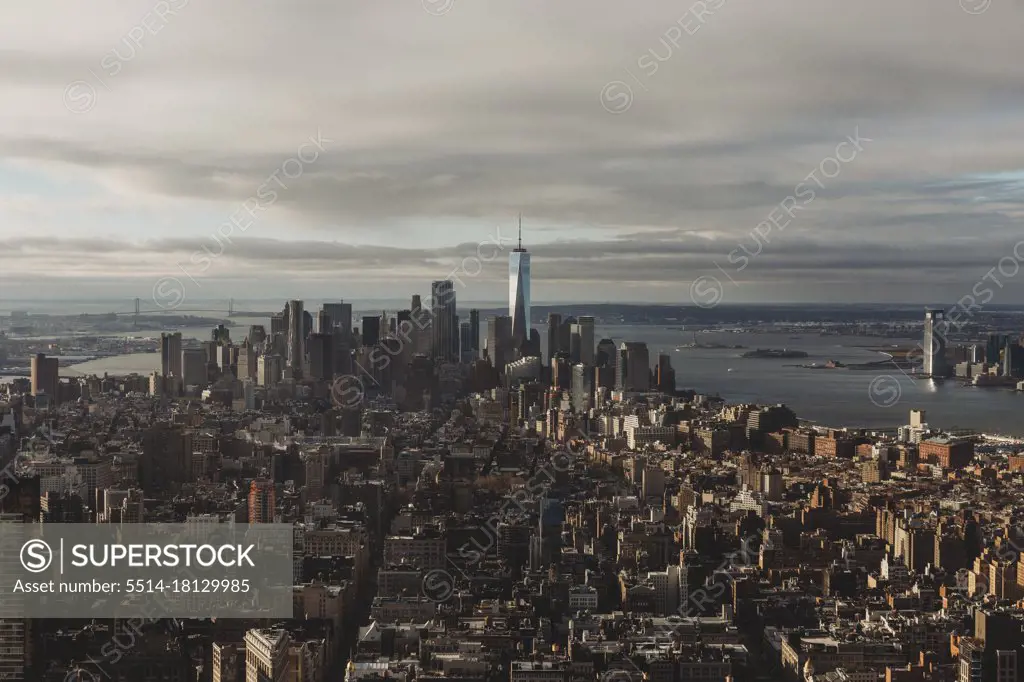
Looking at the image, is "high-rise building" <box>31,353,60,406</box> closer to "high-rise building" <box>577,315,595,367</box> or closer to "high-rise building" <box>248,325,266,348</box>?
"high-rise building" <box>248,325,266,348</box>

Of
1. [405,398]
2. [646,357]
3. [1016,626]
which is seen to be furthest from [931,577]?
[646,357]

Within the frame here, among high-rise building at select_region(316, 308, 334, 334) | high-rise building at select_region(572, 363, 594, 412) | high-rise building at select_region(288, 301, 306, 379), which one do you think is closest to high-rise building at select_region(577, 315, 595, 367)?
high-rise building at select_region(572, 363, 594, 412)

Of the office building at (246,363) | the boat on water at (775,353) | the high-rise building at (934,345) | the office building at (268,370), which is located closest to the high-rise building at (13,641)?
the office building at (268,370)

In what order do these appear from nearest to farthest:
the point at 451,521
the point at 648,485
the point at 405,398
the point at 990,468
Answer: the point at 451,521, the point at 648,485, the point at 990,468, the point at 405,398

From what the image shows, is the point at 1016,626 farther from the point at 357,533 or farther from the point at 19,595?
the point at 19,595

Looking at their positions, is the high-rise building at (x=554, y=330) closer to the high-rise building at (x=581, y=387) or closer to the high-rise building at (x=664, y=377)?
the high-rise building at (x=664, y=377)

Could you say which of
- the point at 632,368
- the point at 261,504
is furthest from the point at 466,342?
the point at 261,504
